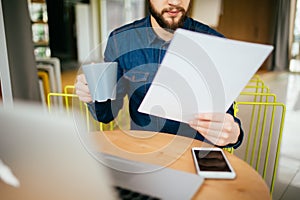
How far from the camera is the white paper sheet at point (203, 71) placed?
0.44 metres

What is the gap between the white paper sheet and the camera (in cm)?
44

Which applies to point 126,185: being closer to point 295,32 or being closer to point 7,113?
point 7,113

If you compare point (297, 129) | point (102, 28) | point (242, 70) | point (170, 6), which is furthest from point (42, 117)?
point (102, 28)

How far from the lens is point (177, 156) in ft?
2.13

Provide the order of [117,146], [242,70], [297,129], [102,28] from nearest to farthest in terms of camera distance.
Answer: [242,70] → [117,146] → [297,129] → [102,28]

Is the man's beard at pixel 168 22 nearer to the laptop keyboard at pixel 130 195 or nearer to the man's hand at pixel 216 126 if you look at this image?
the man's hand at pixel 216 126

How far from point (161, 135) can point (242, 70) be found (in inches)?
15.8

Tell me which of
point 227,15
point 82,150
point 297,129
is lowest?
point 297,129

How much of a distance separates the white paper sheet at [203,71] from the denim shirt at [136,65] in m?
0.30

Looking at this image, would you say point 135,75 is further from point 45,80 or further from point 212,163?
point 45,80

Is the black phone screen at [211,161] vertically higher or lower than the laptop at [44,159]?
lower

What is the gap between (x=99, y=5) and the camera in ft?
12.9

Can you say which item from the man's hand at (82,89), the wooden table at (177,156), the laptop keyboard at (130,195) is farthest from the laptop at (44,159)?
the man's hand at (82,89)

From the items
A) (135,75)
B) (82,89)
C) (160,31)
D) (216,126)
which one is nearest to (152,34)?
(160,31)
